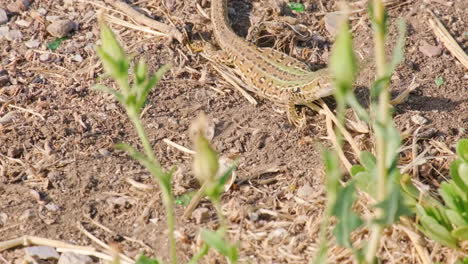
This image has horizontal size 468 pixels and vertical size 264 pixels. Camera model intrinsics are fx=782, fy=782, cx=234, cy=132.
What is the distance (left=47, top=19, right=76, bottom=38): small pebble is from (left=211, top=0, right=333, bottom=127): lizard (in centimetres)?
110

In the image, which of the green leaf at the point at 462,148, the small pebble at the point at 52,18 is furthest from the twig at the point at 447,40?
the small pebble at the point at 52,18

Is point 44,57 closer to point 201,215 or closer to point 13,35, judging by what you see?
point 13,35

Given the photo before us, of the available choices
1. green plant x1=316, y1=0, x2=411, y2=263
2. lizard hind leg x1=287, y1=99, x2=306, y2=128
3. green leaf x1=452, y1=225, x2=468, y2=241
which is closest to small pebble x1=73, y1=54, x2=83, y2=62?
lizard hind leg x1=287, y1=99, x2=306, y2=128

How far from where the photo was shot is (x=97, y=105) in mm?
5023

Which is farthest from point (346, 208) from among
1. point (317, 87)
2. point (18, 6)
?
point (18, 6)

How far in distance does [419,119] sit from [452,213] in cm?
139

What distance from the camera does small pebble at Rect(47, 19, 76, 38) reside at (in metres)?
5.65

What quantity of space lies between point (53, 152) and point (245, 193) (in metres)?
1.20

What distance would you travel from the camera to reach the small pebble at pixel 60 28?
565 centimetres

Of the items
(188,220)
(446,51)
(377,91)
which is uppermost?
(377,91)

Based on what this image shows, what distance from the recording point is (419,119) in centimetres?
472

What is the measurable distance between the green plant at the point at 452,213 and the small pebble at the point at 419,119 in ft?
3.43

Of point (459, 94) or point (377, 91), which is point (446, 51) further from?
point (377, 91)

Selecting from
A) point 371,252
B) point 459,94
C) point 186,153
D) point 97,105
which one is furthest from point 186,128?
point 371,252
